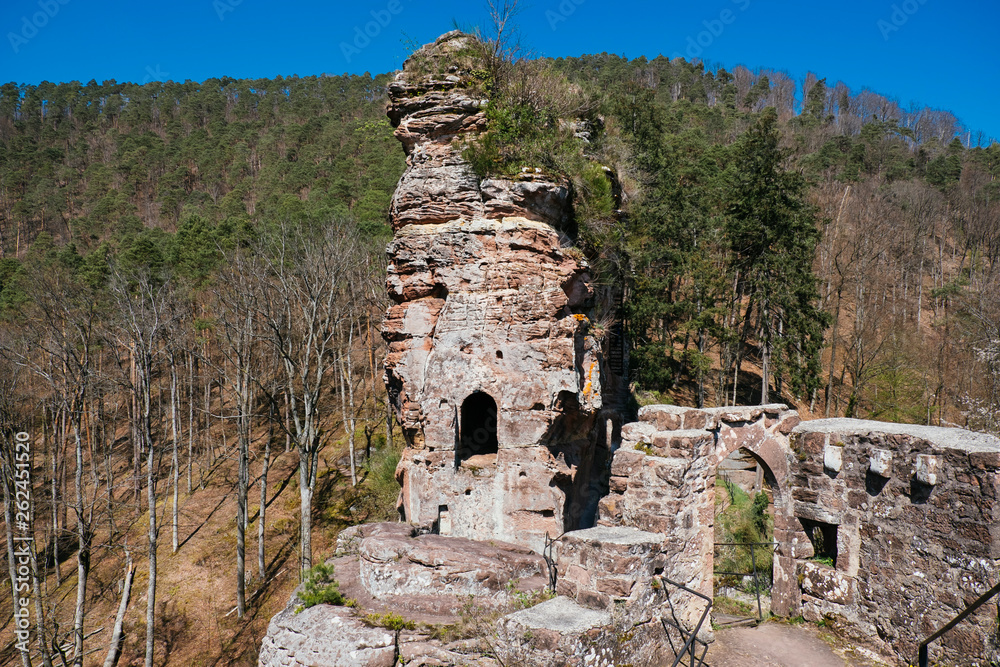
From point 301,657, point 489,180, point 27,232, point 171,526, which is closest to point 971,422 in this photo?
point 489,180

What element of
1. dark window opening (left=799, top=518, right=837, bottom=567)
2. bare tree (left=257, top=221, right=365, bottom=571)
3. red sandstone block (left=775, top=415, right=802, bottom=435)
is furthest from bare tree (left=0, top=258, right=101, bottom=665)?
dark window opening (left=799, top=518, right=837, bottom=567)

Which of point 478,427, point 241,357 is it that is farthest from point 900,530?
point 241,357

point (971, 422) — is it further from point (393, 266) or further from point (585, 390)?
point (393, 266)

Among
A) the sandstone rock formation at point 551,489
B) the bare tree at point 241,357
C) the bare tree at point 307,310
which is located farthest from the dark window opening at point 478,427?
the bare tree at point 241,357

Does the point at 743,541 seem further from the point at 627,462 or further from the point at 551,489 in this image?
the point at 627,462

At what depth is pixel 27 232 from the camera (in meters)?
50.5

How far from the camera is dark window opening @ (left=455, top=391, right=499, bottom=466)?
1434 centimetres

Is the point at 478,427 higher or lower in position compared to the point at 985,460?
lower

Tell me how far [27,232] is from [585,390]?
190ft

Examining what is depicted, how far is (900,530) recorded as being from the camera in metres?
8.29

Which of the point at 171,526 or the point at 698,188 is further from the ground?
the point at 698,188

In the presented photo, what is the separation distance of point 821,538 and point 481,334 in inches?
316

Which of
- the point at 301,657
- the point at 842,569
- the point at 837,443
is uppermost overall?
the point at 837,443

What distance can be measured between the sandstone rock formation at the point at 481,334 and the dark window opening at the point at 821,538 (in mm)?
4672
